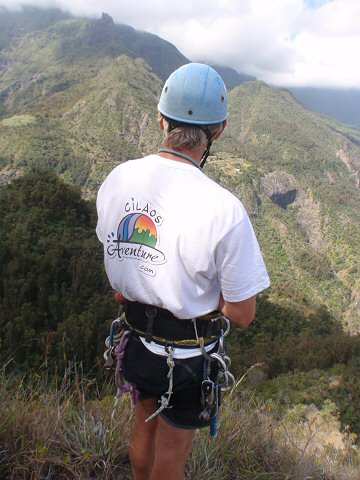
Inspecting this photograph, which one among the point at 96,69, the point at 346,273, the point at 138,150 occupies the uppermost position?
the point at 96,69

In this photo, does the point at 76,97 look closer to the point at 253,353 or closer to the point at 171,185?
the point at 253,353

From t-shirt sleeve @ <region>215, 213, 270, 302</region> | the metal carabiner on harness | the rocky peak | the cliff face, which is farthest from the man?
the rocky peak

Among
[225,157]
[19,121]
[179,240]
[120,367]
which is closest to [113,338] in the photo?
[120,367]

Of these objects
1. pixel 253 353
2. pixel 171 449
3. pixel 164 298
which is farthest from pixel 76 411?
pixel 253 353

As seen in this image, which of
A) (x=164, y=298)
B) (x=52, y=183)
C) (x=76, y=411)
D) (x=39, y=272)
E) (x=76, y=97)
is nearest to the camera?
(x=164, y=298)

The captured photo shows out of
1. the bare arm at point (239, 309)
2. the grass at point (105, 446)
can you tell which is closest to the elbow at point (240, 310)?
the bare arm at point (239, 309)

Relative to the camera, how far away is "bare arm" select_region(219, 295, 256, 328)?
1281 millimetres

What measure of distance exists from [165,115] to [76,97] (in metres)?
127

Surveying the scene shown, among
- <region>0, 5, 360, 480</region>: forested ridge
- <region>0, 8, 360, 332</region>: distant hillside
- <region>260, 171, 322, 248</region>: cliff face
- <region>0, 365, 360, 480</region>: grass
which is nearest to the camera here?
<region>0, 365, 360, 480</region>: grass

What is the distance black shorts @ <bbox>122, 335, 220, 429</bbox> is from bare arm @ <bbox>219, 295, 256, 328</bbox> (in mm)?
198

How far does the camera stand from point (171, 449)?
4.57 ft

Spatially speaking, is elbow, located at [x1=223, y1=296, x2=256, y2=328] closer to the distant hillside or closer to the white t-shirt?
the white t-shirt

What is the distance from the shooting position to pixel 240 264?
118cm

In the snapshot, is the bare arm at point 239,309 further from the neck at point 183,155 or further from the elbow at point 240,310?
the neck at point 183,155
